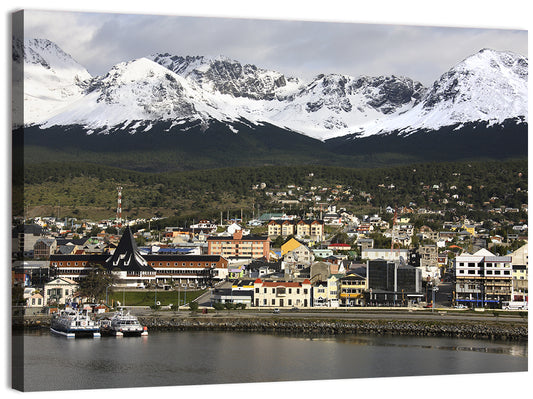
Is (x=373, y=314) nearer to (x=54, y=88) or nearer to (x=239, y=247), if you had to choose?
(x=239, y=247)

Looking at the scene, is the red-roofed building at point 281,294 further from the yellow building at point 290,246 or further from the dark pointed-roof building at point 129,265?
the yellow building at point 290,246

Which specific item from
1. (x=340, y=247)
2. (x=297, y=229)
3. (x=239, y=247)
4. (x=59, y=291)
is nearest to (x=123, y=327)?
(x=59, y=291)

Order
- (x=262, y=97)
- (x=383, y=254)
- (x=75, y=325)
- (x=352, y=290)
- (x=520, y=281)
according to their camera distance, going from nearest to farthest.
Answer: (x=75, y=325) < (x=520, y=281) < (x=352, y=290) < (x=383, y=254) < (x=262, y=97)

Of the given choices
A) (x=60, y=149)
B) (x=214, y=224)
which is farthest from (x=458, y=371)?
(x=60, y=149)

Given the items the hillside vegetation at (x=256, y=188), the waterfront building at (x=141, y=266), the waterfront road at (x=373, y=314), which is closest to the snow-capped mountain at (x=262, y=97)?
the hillside vegetation at (x=256, y=188)

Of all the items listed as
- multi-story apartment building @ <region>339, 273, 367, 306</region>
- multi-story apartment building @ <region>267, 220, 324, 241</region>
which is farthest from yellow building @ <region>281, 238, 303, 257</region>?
multi-story apartment building @ <region>339, 273, 367, 306</region>

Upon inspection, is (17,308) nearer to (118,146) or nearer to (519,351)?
(519,351)
